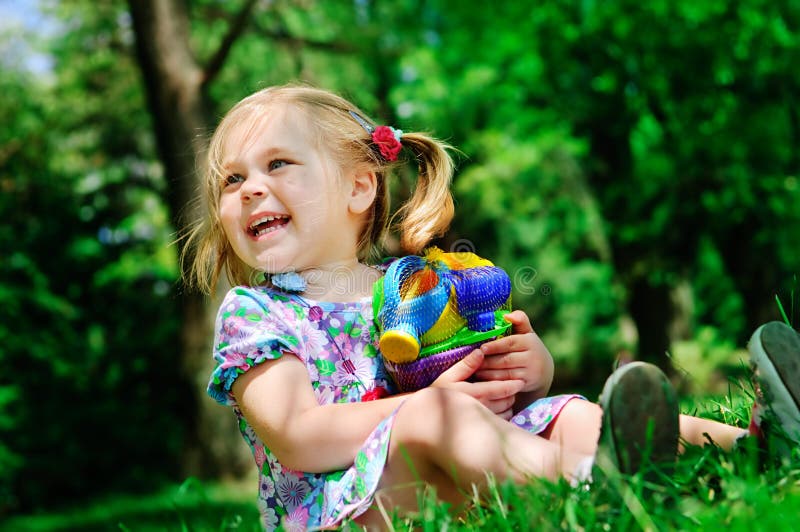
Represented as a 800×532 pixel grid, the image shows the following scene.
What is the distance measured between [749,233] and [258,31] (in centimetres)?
649

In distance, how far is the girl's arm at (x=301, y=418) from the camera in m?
1.99

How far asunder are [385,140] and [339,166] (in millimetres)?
204

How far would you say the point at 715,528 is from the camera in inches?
56.1

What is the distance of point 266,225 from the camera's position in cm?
241

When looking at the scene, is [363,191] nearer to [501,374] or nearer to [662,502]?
[501,374]

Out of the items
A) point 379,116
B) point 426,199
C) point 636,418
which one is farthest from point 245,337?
point 379,116

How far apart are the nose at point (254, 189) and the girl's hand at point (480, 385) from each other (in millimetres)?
725

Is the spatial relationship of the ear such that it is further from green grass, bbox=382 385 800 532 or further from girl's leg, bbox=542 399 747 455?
green grass, bbox=382 385 800 532

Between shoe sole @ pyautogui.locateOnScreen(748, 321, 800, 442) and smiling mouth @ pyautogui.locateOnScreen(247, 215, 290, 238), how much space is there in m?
1.29

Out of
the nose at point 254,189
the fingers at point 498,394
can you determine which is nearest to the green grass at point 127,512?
the nose at point 254,189

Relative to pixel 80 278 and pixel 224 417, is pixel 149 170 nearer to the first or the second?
pixel 80 278

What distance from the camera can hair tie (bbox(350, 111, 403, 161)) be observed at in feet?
8.66

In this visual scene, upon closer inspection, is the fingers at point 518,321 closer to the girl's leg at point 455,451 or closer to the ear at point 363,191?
the girl's leg at point 455,451

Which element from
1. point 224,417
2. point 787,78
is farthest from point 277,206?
point 787,78
